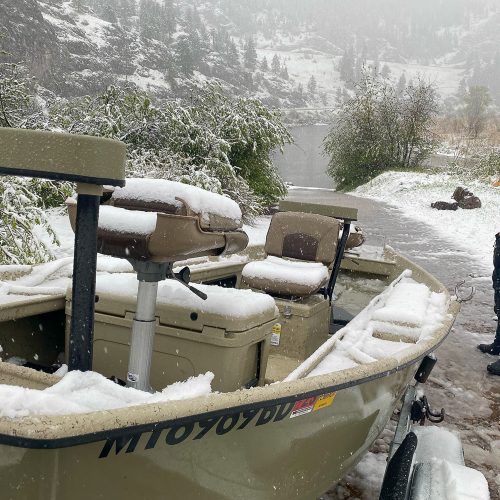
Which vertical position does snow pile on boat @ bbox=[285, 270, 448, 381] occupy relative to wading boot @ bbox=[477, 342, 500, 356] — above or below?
above

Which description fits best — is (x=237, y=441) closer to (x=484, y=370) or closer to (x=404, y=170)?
(x=484, y=370)

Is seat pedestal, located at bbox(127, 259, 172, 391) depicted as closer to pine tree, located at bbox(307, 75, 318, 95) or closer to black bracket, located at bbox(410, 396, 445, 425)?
black bracket, located at bbox(410, 396, 445, 425)

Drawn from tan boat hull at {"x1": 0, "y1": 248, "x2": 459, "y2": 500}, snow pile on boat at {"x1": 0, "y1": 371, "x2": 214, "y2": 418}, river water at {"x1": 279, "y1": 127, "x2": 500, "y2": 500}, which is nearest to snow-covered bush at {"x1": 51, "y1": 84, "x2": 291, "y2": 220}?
river water at {"x1": 279, "y1": 127, "x2": 500, "y2": 500}

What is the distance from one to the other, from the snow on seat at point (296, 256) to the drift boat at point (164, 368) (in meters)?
0.63

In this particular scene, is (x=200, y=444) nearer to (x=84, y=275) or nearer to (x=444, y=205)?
(x=84, y=275)

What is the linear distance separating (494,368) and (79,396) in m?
4.69

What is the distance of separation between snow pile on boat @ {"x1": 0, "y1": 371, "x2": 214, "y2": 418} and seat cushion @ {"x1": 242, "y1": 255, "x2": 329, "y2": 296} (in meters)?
2.08

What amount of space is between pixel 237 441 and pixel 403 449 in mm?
1484

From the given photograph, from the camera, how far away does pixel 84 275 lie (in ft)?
5.85

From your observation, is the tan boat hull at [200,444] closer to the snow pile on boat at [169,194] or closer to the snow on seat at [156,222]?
the snow on seat at [156,222]

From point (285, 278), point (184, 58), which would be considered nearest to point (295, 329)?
point (285, 278)

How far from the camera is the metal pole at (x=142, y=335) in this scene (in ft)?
6.94

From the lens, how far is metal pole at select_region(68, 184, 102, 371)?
5.66 ft

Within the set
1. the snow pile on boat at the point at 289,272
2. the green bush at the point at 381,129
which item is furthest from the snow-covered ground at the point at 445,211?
the snow pile on boat at the point at 289,272
